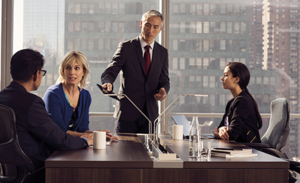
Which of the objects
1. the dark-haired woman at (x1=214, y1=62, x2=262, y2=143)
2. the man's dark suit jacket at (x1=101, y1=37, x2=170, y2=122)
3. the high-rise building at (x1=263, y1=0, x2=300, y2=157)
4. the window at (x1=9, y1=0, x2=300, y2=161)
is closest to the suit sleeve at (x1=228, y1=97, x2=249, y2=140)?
the dark-haired woman at (x1=214, y1=62, x2=262, y2=143)

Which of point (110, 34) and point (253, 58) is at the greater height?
point (110, 34)

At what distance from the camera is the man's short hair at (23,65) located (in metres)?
1.79

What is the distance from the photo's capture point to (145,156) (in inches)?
61.8

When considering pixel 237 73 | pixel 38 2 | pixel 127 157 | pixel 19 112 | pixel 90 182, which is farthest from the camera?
pixel 38 2

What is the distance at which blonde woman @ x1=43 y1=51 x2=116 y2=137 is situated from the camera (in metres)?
2.40

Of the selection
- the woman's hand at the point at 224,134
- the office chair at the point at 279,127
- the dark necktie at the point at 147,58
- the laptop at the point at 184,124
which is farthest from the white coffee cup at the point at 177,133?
the dark necktie at the point at 147,58

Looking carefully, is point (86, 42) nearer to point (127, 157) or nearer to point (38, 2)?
point (38, 2)

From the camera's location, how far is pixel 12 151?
1592 mm

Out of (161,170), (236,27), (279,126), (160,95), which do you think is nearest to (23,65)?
(161,170)

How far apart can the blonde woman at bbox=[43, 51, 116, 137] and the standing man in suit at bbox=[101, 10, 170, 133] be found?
0.33m

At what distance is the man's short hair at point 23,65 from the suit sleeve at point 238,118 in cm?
157

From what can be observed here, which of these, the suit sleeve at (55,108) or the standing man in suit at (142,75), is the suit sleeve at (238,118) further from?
the suit sleeve at (55,108)

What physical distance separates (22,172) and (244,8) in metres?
3.90

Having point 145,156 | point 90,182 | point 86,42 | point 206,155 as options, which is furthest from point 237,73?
point 86,42
